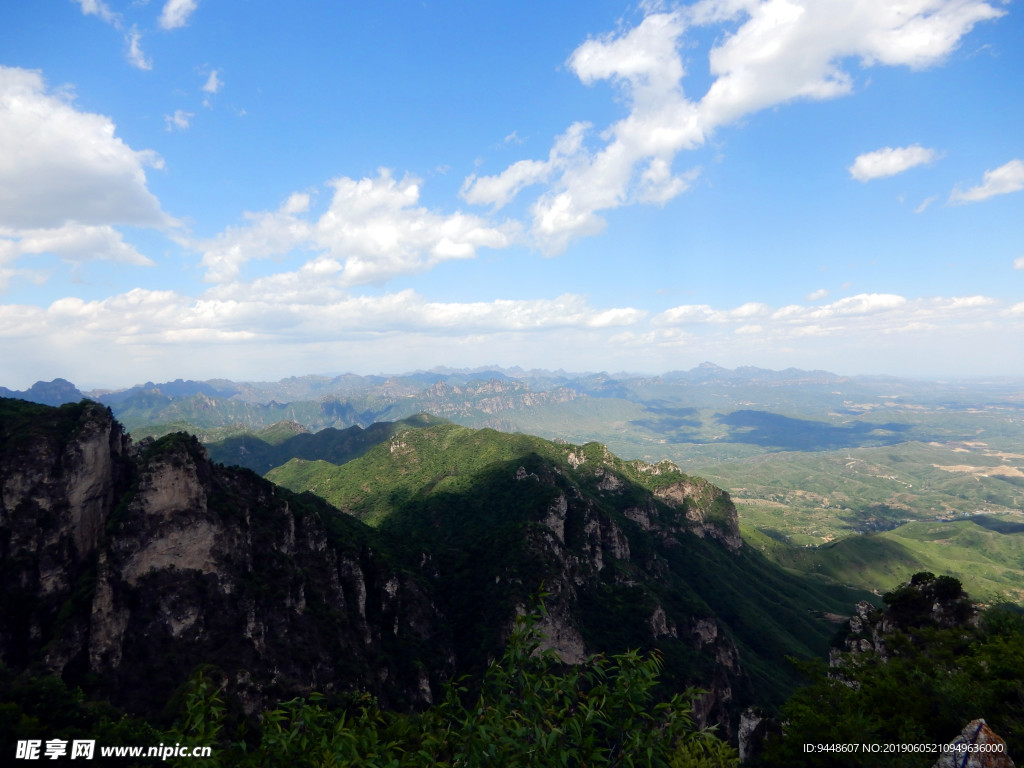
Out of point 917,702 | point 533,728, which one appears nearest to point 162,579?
point 533,728

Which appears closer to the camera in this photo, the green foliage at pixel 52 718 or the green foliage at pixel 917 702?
the green foliage at pixel 917 702

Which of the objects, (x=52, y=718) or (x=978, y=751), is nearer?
(x=978, y=751)

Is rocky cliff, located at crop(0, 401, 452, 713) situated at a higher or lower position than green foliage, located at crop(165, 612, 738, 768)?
lower

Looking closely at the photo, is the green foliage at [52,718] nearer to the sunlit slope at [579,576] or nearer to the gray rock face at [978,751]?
the gray rock face at [978,751]

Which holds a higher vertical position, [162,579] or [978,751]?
[978,751]

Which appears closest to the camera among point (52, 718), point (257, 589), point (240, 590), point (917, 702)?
point (917, 702)

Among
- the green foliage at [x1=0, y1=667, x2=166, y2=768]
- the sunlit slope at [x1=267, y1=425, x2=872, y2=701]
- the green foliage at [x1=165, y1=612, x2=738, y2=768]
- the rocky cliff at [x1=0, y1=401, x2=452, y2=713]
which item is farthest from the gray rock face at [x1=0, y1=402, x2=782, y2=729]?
the green foliage at [x1=165, y1=612, x2=738, y2=768]

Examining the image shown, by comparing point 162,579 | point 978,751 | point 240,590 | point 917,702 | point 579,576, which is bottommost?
point 579,576

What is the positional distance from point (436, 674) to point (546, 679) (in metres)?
102

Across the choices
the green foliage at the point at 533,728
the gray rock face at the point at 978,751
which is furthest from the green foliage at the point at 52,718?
the gray rock face at the point at 978,751

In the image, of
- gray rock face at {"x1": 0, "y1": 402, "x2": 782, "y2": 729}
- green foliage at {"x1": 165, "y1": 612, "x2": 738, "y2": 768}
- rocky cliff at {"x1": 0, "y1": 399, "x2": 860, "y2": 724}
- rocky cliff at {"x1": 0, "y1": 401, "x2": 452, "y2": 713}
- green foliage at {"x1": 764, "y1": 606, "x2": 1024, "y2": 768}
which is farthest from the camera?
rocky cliff at {"x1": 0, "y1": 399, "x2": 860, "y2": 724}

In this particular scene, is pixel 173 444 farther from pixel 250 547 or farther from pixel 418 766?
pixel 418 766

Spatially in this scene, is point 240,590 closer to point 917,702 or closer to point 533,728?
point 533,728

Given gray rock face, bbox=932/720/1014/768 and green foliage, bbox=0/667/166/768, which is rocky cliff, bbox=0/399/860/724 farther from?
gray rock face, bbox=932/720/1014/768
